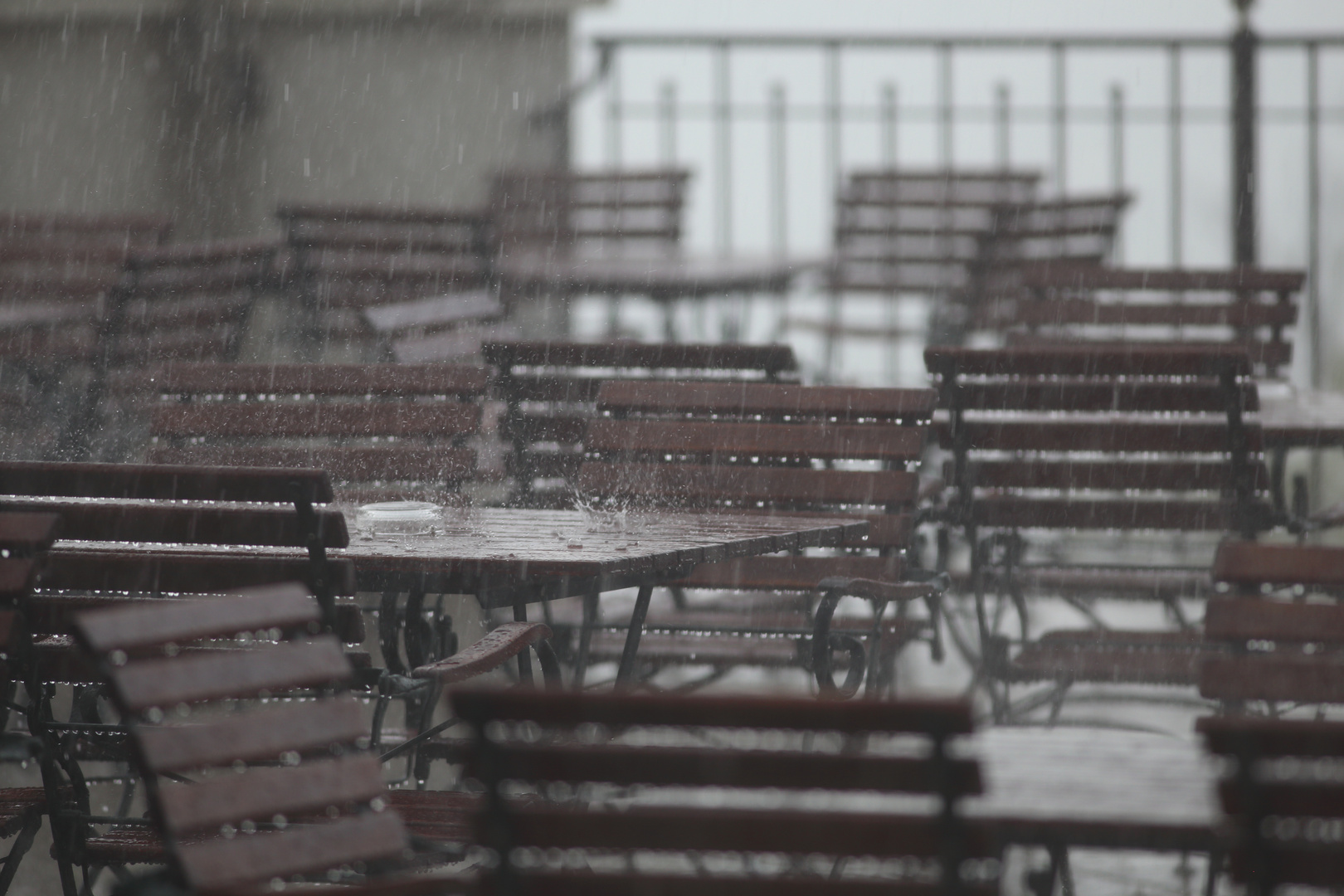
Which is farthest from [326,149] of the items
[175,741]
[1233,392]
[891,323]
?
[175,741]

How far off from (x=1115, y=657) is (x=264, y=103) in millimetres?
5343

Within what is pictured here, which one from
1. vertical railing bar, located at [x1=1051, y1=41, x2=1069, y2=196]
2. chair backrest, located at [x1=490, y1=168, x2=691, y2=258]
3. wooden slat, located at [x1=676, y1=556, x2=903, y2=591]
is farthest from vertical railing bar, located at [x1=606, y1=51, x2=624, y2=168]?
wooden slat, located at [x1=676, y1=556, x2=903, y2=591]

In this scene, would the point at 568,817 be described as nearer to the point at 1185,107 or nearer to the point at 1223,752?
the point at 1223,752

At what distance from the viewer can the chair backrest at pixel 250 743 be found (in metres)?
2.17

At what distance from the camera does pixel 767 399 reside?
4266 millimetres

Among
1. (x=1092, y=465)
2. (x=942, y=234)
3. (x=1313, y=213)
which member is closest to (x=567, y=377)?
(x=1092, y=465)

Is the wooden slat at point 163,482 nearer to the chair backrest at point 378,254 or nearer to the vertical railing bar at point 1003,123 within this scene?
the chair backrest at point 378,254

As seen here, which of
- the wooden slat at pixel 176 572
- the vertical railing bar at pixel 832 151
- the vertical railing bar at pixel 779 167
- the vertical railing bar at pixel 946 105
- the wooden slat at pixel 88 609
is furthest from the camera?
the vertical railing bar at pixel 779 167

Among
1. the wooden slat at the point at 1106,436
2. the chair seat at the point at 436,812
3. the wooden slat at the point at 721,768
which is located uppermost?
the wooden slat at the point at 1106,436

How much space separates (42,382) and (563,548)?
305 cm

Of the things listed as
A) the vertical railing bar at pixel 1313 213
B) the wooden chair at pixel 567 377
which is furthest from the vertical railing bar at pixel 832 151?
the wooden chair at pixel 567 377

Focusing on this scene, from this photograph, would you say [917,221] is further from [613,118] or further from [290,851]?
[290,851]

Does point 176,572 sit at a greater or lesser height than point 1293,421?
lesser

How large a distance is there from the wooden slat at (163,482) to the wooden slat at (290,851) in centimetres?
62
